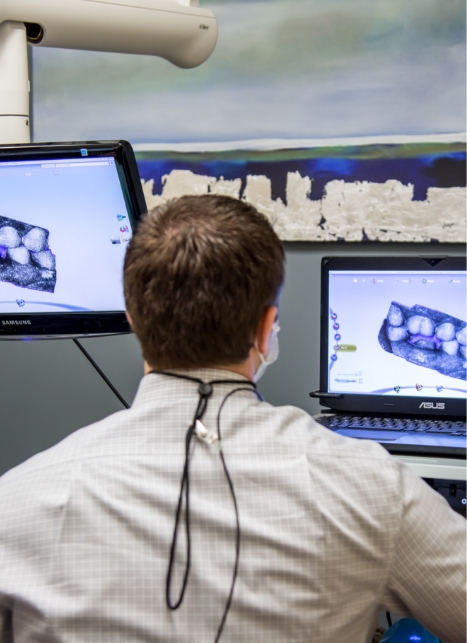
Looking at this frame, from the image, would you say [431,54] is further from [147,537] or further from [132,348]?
[147,537]

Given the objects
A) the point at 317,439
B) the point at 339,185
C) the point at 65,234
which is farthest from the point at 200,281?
the point at 339,185

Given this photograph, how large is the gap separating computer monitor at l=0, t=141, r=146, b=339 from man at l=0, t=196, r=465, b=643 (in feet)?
1.88

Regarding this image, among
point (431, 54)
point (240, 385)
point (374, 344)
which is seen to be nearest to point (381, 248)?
point (374, 344)

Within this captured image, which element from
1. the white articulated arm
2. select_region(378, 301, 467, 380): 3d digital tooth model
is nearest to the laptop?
select_region(378, 301, 467, 380): 3d digital tooth model

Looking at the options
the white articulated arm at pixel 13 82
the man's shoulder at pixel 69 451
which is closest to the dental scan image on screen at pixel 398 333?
the white articulated arm at pixel 13 82

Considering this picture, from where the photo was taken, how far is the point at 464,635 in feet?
2.60

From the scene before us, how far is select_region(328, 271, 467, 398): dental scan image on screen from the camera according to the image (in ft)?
4.98

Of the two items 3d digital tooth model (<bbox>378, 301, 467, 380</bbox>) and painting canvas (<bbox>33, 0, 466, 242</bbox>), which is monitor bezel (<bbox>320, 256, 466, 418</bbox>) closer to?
3d digital tooth model (<bbox>378, 301, 467, 380</bbox>)

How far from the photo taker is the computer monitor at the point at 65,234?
1.34 m

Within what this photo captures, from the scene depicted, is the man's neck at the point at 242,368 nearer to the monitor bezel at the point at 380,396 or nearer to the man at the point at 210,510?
the man at the point at 210,510

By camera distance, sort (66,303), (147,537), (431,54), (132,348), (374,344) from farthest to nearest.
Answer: (132,348)
(431,54)
(374,344)
(66,303)
(147,537)

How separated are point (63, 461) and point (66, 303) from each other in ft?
2.34

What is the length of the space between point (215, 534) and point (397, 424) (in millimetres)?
826

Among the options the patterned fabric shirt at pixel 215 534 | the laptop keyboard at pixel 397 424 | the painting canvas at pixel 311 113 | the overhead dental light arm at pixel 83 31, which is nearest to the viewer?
the patterned fabric shirt at pixel 215 534
